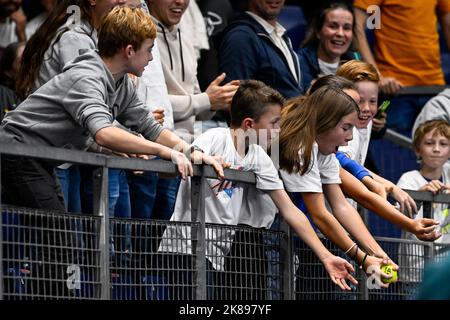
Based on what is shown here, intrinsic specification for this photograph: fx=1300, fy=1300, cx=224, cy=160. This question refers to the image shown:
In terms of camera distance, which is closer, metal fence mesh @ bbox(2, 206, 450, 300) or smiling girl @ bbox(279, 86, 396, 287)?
metal fence mesh @ bbox(2, 206, 450, 300)

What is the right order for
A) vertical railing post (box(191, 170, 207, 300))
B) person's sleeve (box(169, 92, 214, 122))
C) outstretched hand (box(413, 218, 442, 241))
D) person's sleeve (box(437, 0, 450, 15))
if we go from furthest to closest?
1. person's sleeve (box(437, 0, 450, 15))
2. person's sleeve (box(169, 92, 214, 122))
3. outstretched hand (box(413, 218, 442, 241))
4. vertical railing post (box(191, 170, 207, 300))

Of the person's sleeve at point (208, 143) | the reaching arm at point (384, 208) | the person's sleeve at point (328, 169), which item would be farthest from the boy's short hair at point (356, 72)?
the person's sleeve at point (208, 143)

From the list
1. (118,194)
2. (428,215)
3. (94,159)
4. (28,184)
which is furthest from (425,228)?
(28,184)

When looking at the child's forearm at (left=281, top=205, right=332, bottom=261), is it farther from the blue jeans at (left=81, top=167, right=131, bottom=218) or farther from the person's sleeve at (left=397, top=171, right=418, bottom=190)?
the person's sleeve at (left=397, top=171, right=418, bottom=190)

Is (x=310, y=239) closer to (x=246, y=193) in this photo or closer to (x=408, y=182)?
(x=246, y=193)

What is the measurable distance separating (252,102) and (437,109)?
3.58m

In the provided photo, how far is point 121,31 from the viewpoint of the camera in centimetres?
610

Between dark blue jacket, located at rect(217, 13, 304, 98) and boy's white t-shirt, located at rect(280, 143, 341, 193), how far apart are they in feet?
5.57

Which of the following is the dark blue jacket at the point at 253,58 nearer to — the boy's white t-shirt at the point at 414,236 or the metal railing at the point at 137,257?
the boy's white t-shirt at the point at 414,236

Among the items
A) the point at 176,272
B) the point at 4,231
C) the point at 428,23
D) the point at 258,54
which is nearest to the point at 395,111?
the point at 428,23

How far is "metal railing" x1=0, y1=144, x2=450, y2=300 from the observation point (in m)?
5.59

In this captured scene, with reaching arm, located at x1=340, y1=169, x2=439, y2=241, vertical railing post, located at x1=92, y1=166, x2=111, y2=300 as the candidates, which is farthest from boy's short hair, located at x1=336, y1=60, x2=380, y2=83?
vertical railing post, located at x1=92, y1=166, x2=111, y2=300

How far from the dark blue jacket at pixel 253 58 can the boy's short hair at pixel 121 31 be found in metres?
2.44

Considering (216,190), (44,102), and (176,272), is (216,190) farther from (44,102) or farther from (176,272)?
(44,102)
